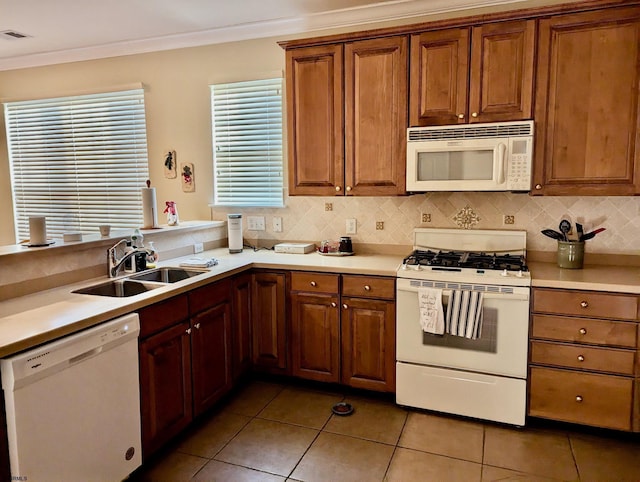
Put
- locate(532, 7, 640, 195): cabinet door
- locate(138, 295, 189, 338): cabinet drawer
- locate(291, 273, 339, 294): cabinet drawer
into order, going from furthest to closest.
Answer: locate(291, 273, 339, 294): cabinet drawer
locate(532, 7, 640, 195): cabinet door
locate(138, 295, 189, 338): cabinet drawer

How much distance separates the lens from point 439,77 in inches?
111

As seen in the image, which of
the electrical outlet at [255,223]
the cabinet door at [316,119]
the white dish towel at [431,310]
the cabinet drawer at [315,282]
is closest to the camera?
the white dish towel at [431,310]

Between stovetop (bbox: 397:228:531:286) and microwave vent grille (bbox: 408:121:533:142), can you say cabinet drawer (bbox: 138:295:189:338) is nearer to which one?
stovetop (bbox: 397:228:531:286)

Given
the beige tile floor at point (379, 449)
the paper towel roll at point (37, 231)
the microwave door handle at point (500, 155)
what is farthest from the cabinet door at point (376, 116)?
the paper towel roll at point (37, 231)

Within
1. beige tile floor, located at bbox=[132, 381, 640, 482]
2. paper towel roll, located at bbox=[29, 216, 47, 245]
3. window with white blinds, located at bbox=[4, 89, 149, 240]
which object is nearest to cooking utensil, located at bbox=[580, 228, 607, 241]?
beige tile floor, located at bbox=[132, 381, 640, 482]

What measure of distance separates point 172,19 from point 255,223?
1686mm

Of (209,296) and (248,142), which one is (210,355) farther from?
(248,142)

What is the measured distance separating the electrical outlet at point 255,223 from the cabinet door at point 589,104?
Answer: 2.10m

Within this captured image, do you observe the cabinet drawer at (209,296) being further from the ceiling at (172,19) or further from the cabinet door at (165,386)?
the ceiling at (172,19)

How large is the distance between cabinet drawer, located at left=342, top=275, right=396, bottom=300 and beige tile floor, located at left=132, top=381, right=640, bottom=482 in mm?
730

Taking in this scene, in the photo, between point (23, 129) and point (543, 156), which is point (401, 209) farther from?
point (23, 129)

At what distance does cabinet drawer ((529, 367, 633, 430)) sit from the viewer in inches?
95.7

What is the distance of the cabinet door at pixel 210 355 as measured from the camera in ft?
8.41

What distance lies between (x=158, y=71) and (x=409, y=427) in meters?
3.50
